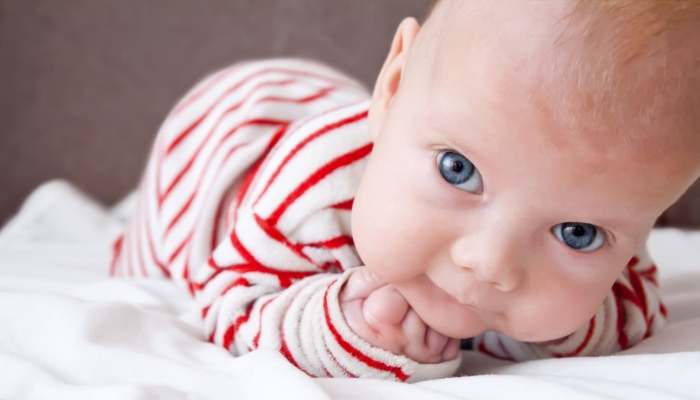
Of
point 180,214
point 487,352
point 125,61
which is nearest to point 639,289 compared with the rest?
point 487,352

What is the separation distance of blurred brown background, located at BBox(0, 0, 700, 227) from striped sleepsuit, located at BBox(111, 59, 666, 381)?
0.43 m

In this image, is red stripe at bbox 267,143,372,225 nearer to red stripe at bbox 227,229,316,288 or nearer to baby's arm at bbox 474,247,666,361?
red stripe at bbox 227,229,316,288

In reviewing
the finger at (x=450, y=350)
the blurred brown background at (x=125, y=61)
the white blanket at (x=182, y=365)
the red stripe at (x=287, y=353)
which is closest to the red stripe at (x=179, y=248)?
the white blanket at (x=182, y=365)

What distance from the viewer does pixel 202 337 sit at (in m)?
0.85

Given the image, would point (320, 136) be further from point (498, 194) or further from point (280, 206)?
point (498, 194)

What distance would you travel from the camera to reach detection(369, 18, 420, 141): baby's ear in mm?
729

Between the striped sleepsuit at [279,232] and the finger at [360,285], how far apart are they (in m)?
0.01

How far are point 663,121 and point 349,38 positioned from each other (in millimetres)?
1104

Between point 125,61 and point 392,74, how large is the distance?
97 cm

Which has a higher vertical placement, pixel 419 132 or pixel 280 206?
pixel 419 132

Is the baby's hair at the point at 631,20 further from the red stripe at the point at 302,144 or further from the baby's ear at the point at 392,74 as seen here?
the red stripe at the point at 302,144

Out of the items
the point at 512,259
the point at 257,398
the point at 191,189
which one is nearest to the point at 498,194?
the point at 512,259

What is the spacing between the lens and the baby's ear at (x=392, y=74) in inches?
28.7

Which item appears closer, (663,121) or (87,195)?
(663,121)
